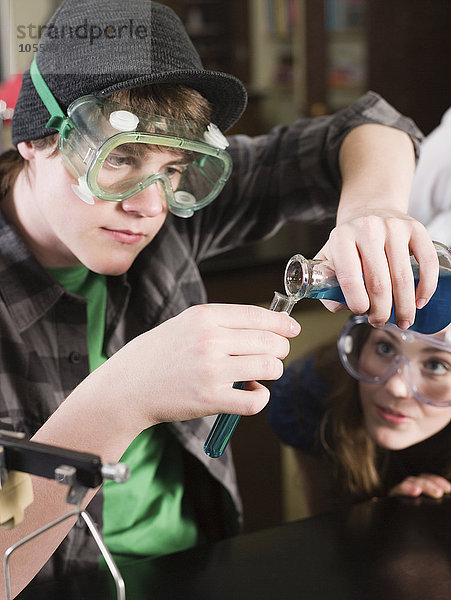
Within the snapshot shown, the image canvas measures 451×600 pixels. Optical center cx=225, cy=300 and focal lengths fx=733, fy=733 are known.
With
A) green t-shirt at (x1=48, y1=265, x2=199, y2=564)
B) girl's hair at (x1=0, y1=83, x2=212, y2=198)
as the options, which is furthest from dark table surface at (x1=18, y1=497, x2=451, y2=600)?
girl's hair at (x1=0, y1=83, x2=212, y2=198)

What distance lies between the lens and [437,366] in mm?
1178

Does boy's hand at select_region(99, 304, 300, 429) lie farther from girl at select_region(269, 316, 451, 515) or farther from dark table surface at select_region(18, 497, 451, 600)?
girl at select_region(269, 316, 451, 515)

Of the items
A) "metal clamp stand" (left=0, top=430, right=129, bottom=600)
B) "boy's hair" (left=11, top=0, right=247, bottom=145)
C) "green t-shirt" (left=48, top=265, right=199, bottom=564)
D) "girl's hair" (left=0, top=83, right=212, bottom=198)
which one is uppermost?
"boy's hair" (left=11, top=0, right=247, bottom=145)

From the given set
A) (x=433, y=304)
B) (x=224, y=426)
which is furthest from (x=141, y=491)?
(x=433, y=304)

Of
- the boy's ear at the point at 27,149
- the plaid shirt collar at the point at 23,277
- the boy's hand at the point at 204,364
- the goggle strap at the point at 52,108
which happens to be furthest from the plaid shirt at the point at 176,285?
the boy's hand at the point at 204,364

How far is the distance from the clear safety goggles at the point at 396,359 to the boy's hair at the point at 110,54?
508mm

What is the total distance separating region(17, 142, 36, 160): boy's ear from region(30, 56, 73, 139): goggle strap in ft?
0.29

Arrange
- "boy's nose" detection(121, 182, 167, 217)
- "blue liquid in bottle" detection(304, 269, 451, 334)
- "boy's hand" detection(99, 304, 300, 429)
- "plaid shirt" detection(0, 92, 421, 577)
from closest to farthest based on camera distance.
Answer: "boy's hand" detection(99, 304, 300, 429), "blue liquid in bottle" detection(304, 269, 451, 334), "boy's nose" detection(121, 182, 167, 217), "plaid shirt" detection(0, 92, 421, 577)

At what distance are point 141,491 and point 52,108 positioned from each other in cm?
60

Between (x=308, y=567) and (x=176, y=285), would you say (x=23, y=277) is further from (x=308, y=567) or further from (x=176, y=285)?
(x=308, y=567)

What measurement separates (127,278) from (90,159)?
1.13ft

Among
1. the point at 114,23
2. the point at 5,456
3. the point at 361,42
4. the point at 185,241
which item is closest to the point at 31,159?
the point at 114,23

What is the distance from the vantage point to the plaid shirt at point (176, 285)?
1.03m

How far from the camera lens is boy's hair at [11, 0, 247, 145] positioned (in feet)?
2.71
